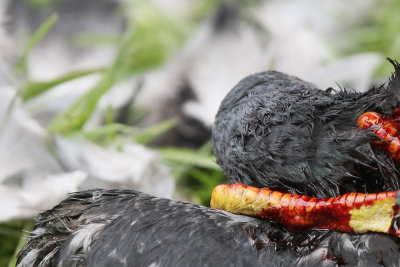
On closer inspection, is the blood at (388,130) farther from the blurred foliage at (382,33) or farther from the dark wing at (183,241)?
the blurred foliage at (382,33)

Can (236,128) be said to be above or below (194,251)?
above

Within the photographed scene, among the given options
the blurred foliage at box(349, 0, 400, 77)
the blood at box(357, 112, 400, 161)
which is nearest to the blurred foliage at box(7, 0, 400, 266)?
the blurred foliage at box(349, 0, 400, 77)

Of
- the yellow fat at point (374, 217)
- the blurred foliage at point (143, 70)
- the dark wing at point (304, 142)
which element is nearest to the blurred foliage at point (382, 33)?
the blurred foliage at point (143, 70)

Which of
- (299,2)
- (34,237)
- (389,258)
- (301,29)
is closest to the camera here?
(389,258)

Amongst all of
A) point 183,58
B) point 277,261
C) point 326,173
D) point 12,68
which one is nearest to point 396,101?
point 326,173

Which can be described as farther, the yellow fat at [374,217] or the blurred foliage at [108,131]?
the blurred foliage at [108,131]

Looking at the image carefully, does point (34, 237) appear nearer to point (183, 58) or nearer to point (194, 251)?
point (194, 251)

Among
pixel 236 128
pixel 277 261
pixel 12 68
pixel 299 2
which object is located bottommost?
pixel 277 261

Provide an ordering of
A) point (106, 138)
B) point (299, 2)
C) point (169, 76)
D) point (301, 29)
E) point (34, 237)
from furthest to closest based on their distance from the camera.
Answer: point (299, 2) → point (301, 29) → point (169, 76) → point (106, 138) → point (34, 237)

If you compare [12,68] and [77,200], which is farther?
[12,68]
